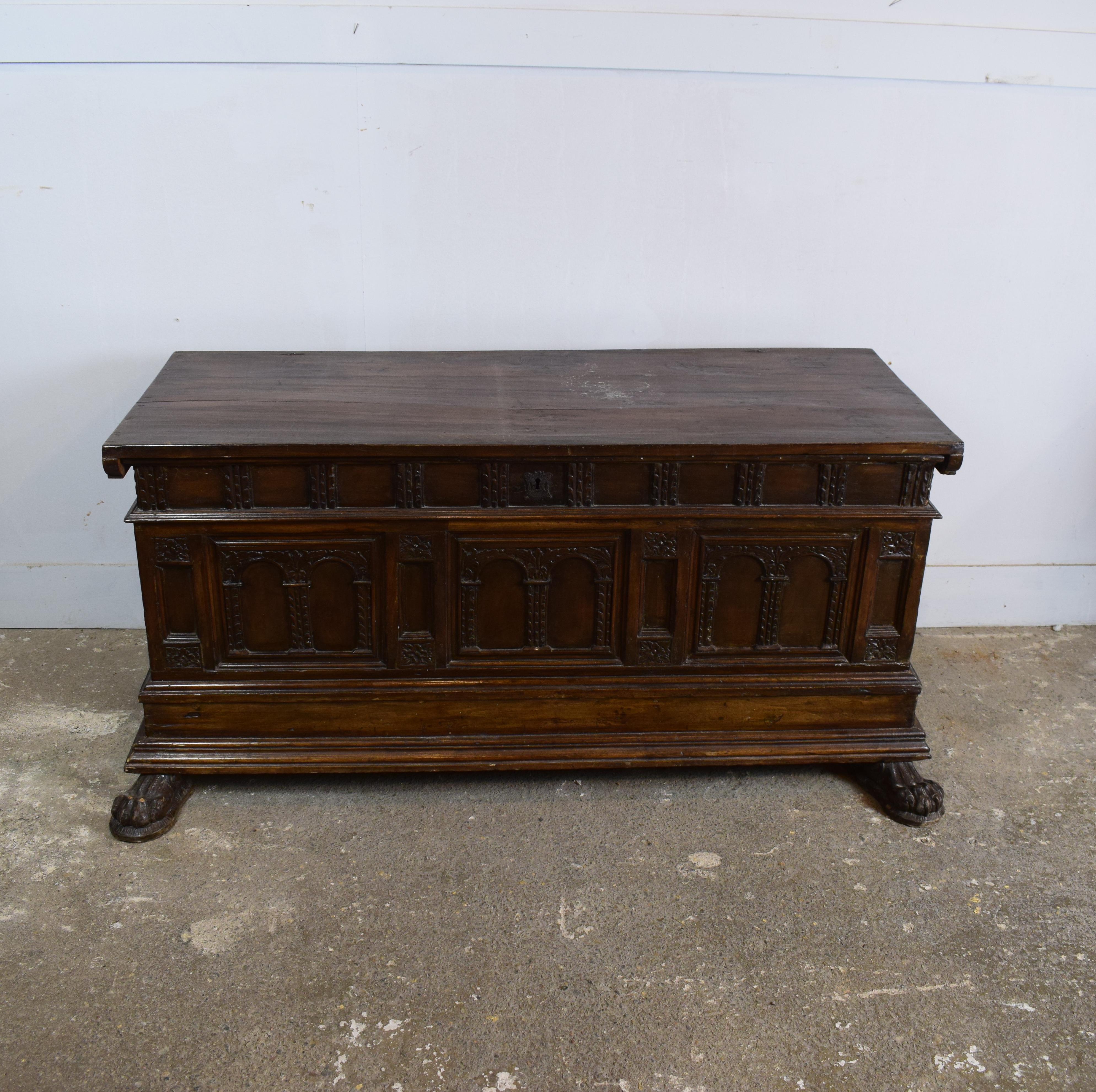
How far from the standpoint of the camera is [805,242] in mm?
3111

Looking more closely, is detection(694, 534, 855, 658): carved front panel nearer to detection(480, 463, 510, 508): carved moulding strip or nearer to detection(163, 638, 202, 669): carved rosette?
detection(480, 463, 510, 508): carved moulding strip

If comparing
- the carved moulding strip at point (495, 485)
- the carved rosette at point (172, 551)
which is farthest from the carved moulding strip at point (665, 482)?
the carved rosette at point (172, 551)

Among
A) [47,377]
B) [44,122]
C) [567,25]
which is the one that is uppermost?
[567,25]

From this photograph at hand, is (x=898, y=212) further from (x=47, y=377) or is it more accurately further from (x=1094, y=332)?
(x=47, y=377)

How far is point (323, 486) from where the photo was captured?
8.10ft

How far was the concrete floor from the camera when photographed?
211 centimetres

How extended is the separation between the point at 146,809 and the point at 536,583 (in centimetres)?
104

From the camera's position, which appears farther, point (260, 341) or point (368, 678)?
point (260, 341)

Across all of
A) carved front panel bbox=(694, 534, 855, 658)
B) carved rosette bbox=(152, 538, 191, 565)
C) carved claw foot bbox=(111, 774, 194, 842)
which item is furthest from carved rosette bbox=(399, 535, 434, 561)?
carved claw foot bbox=(111, 774, 194, 842)

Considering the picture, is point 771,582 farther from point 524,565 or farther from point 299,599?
point 299,599

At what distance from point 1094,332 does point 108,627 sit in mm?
3036

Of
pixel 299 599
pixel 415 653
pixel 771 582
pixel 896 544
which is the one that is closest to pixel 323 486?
pixel 299 599

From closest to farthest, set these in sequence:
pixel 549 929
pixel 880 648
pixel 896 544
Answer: pixel 549 929, pixel 896 544, pixel 880 648

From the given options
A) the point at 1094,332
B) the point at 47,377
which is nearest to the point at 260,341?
the point at 47,377
